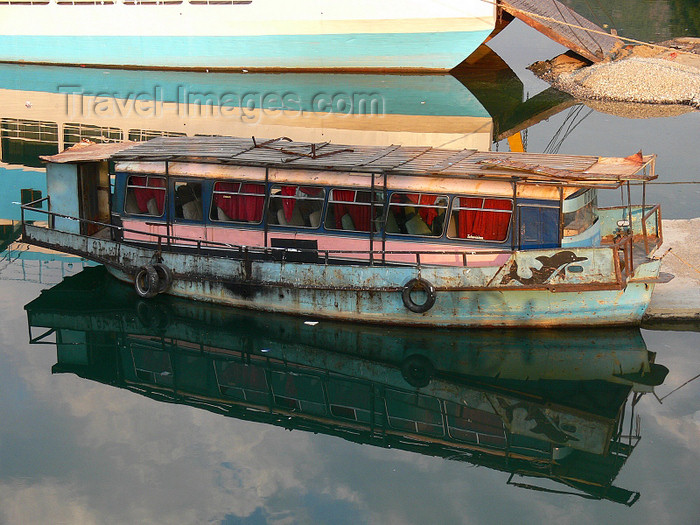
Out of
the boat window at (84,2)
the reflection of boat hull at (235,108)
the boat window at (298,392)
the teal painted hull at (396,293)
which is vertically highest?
the boat window at (84,2)

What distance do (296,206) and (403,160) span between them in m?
2.44

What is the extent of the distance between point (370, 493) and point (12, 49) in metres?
45.2

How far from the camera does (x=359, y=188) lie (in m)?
18.3

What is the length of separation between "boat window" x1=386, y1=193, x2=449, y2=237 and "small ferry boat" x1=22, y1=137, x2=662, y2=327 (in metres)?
0.03

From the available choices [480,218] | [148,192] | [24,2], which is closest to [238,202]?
[148,192]

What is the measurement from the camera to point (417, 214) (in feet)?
60.0

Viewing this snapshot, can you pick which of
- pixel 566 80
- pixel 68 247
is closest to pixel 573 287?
pixel 68 247

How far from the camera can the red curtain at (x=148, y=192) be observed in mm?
19797

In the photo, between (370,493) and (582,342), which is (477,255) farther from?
(370,493)

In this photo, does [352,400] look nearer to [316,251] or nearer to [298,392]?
[298,392]

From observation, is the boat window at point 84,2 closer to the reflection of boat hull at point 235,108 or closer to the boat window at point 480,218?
the reflection of boat hull at point 235,108

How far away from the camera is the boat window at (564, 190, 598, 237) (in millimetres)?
17473

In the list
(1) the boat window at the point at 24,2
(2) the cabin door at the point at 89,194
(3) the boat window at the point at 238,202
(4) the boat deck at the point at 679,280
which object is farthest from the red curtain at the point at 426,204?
(1) the boat window at the point at 24,2

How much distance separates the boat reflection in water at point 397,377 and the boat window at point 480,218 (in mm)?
1966
